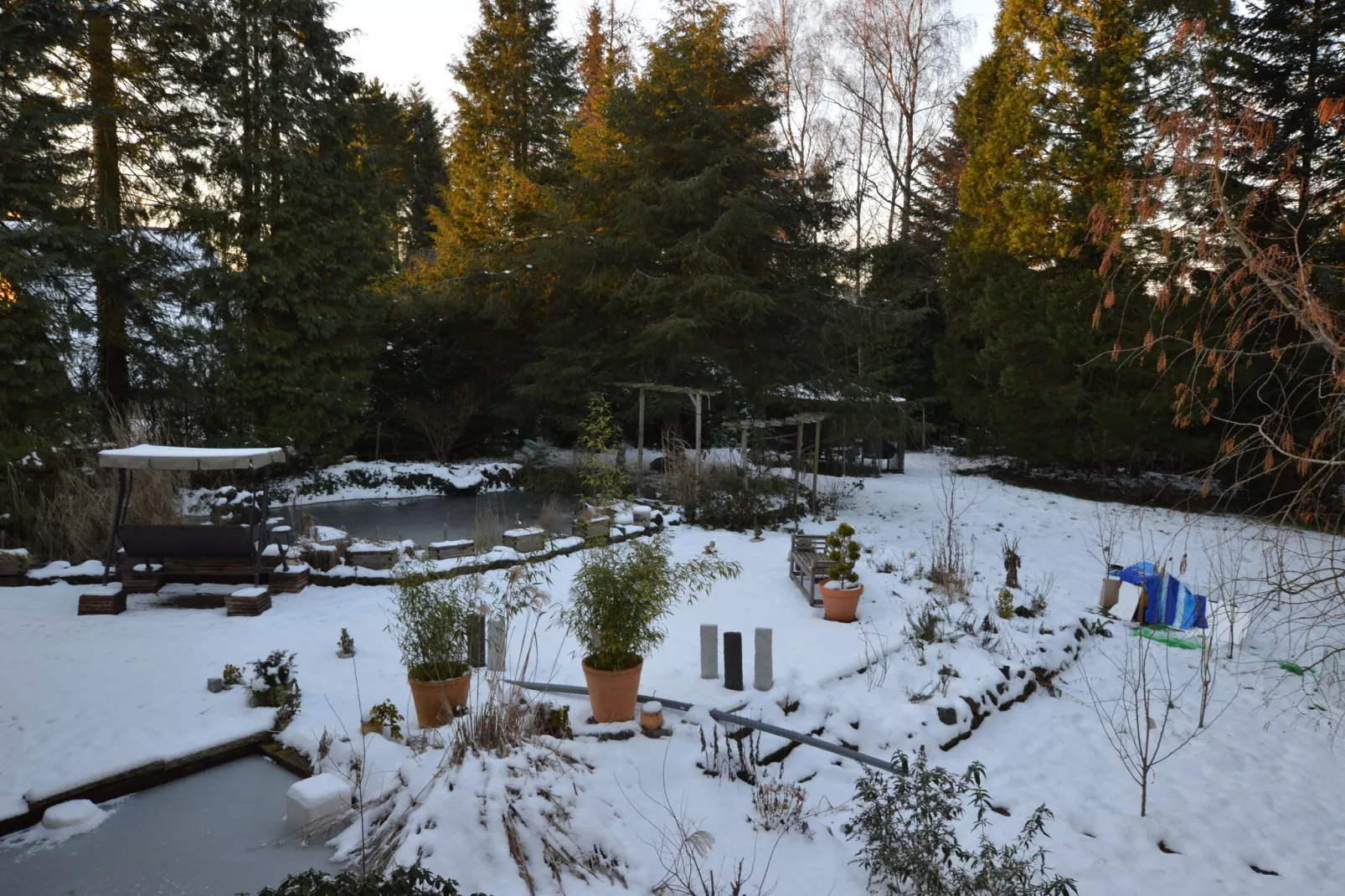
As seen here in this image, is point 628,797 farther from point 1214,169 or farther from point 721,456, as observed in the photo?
point 721,456

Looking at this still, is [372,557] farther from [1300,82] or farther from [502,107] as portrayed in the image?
[502,107]

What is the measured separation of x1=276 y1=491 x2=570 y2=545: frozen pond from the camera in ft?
33.6

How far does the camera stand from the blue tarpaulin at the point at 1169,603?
24.0 feet

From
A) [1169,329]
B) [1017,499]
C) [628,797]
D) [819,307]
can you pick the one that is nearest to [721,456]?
[819,307]

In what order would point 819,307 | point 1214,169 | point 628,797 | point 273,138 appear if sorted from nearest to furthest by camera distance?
point 1214,169
point 628,797
point 273,138
point 819,307

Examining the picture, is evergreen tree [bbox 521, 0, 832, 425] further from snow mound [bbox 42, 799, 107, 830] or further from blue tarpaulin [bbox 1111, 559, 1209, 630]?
snow mound [bbox 42, 799, 107, 830]

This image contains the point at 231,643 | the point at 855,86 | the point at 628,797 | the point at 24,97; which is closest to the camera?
the point at 628,797

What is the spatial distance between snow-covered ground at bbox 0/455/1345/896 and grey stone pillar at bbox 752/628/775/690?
11cm

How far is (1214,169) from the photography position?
120 inches

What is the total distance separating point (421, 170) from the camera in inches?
955

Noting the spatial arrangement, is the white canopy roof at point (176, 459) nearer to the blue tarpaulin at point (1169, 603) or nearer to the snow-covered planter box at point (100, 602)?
the snow-covered planter box at point (100, 602)

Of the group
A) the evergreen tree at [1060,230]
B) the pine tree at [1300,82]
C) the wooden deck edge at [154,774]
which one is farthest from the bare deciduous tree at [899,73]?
the wooden deck edge at [154,774]

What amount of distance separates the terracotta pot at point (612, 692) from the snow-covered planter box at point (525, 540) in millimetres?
3881

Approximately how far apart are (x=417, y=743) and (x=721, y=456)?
11.5 meters
